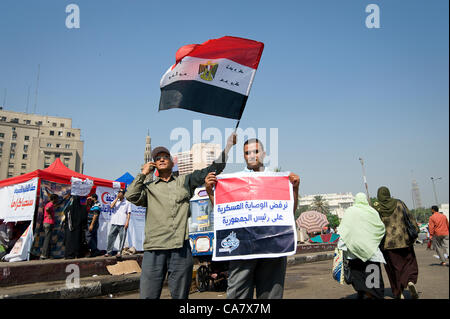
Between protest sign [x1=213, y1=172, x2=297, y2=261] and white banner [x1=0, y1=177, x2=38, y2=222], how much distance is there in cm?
795

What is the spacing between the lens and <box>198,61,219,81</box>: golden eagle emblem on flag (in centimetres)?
472

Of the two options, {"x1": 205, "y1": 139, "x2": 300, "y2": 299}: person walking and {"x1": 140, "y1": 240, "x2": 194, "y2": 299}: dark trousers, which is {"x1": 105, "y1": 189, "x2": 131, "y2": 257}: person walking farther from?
{"x1": 205, "y1": 139, "x2": 300, "y2": 299}: person walking

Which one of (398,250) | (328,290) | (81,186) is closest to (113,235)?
(81,186)

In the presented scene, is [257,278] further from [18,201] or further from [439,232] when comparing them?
[439,232]

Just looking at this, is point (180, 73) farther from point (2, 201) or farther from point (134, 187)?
point (2, 201)

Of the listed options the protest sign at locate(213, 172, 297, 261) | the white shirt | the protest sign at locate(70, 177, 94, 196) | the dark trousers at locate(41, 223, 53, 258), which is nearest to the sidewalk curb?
the white shirt

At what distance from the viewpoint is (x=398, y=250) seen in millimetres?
5684

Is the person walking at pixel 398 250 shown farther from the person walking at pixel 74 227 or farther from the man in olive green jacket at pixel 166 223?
the person walking at pixel 74 227

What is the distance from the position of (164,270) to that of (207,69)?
110 inches

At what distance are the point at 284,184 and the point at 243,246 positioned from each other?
723 millimetres
